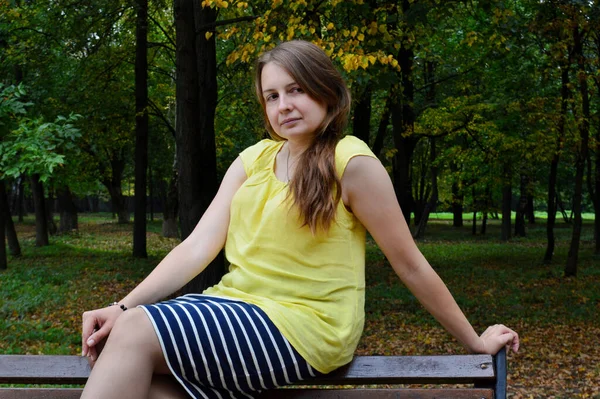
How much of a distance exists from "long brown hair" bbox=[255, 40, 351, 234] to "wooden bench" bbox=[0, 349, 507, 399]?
472 mm

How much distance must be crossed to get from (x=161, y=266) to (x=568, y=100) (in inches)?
522

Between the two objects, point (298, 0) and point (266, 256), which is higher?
point (298, 0)

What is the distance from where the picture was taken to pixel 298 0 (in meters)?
7.58

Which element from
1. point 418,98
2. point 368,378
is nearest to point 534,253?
point 418,98

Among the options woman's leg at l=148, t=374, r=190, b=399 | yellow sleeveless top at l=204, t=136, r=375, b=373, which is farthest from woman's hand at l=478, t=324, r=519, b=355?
woman's leg at l=148, t=374, r=190, b=399

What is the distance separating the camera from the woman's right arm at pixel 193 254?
7.84ft

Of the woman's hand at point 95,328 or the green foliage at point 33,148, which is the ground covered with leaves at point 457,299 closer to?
the green foliage at point 33,148

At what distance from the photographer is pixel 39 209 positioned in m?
21.5

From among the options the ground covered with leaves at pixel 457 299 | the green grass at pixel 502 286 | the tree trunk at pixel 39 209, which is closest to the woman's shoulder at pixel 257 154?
the ground covered with leaves at pixel 457 299

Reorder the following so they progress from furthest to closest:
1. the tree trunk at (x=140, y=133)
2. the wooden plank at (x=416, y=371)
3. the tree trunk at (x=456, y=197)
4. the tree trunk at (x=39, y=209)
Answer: the tree trunk at (x=456, y=197)
the tree trunk at (x=39, y=209)
the tree trunk at (x=140, y=133)
the wooden plank at (x=416, y=371)

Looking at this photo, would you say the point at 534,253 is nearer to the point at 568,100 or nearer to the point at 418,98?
Answer: the point at 418,98

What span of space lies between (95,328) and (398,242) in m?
0.93

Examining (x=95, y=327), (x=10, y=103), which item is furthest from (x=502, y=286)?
(x=95, y=327)

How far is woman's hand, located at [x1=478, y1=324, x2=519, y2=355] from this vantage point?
234 cm
